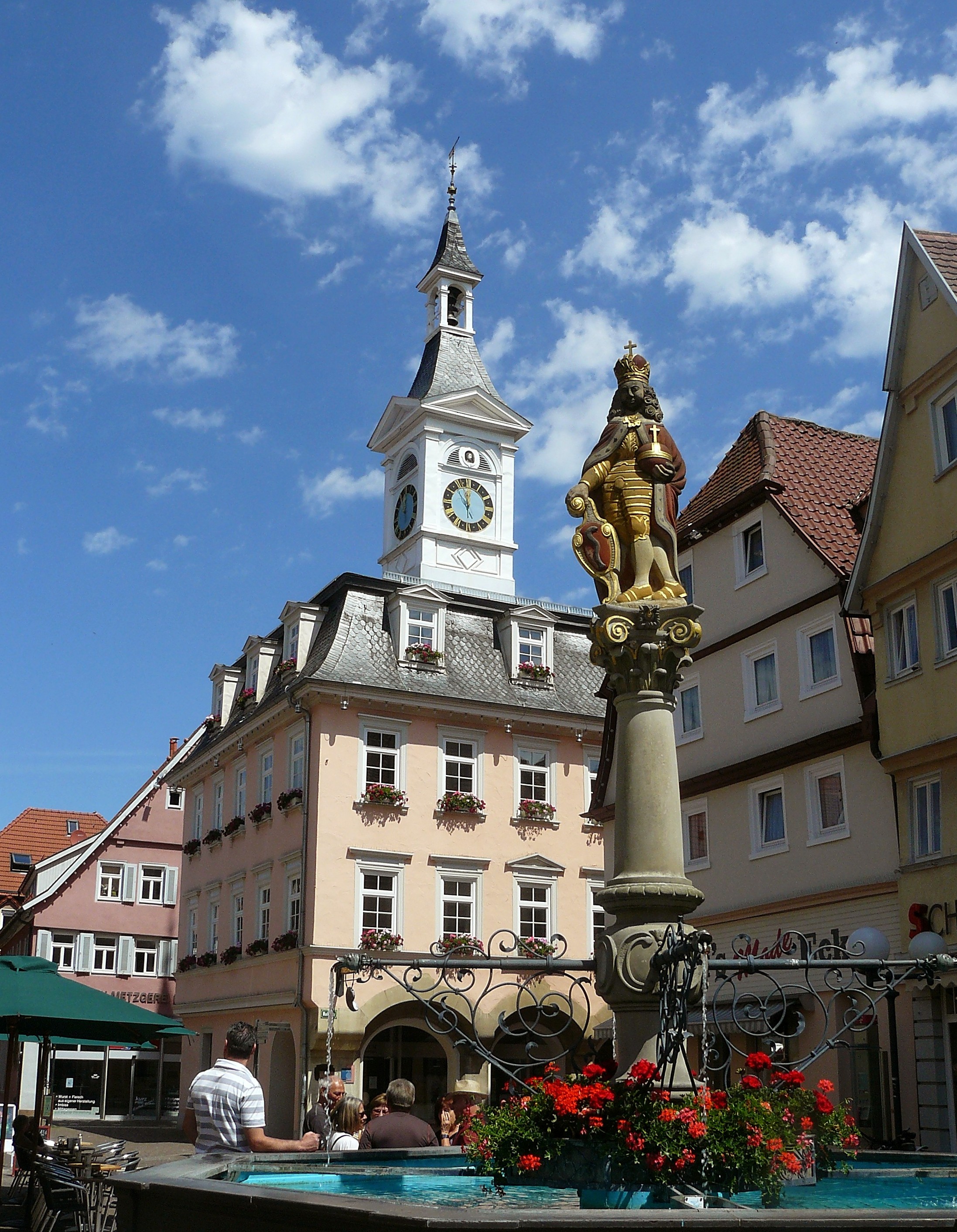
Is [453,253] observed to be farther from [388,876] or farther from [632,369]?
[632,369]

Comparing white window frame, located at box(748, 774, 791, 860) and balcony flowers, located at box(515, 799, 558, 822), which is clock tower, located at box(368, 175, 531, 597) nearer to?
balcony flowers, located at box(515, 799, 558, 822)

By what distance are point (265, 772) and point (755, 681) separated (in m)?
16.8

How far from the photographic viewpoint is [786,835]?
→ 2320 centimetres

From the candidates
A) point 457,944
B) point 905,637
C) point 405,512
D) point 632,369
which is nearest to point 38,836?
point 405,512

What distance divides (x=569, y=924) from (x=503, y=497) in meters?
18.6

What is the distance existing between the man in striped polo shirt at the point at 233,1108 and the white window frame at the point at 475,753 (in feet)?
87.3

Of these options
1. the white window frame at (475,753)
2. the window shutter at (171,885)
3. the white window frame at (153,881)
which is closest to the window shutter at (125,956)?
the white window frame at (153,881)

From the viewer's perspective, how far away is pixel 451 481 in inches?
1896

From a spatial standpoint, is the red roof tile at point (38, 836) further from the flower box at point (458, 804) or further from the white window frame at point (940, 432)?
the white window frame at point (940, 432)

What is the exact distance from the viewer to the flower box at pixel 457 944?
3123 cm

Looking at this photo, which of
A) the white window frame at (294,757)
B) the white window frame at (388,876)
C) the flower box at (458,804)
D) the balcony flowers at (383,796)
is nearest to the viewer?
the white window frame at (388,876)

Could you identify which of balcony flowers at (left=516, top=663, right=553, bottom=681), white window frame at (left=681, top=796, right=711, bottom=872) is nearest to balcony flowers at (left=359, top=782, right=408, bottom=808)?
balcony flowers at (left=516, top=663, right=553, bottom=681)

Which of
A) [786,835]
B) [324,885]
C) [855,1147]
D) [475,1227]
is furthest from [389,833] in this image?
[475,1227]

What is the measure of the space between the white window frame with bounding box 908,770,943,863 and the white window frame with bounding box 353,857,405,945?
1578cm
